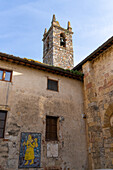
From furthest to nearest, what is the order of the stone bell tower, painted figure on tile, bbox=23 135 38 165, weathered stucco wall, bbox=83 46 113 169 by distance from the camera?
the stone bell tower < weathered stucco wall, bbox=83 46 113 169 < painted figure on tile, bbox=23 135 38 165

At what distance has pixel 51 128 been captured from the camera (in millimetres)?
8070

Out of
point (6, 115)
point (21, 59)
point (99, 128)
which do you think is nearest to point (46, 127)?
point (6, 115)

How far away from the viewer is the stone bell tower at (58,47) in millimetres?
16609

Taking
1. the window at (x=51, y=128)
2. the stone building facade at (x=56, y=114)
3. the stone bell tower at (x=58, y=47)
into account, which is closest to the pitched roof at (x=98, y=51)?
the stone building facade at (x=56, y=114)

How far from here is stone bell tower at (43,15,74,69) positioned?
16.6 metres

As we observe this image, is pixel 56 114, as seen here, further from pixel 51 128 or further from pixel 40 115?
pixel 40 115

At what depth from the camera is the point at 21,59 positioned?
8.11 meters

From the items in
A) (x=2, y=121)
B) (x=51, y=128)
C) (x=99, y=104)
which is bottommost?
(x=51, y=128)

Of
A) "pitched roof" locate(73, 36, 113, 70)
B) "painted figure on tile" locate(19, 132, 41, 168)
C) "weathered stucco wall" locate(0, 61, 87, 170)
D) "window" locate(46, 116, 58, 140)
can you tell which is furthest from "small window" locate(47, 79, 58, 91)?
"painted figure on tile" locate(19, 132, 41, 168)

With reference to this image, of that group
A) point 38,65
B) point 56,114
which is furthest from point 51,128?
point 38,65

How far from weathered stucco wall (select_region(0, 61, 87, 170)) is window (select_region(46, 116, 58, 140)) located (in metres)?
0.22

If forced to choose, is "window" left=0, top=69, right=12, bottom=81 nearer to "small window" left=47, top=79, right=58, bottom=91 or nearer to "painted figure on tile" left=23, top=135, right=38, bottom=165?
"small window" left=47, top=79, right=58, bottom=91

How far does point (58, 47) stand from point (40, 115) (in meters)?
10.9

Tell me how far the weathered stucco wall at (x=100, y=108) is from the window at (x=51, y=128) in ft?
5.77
